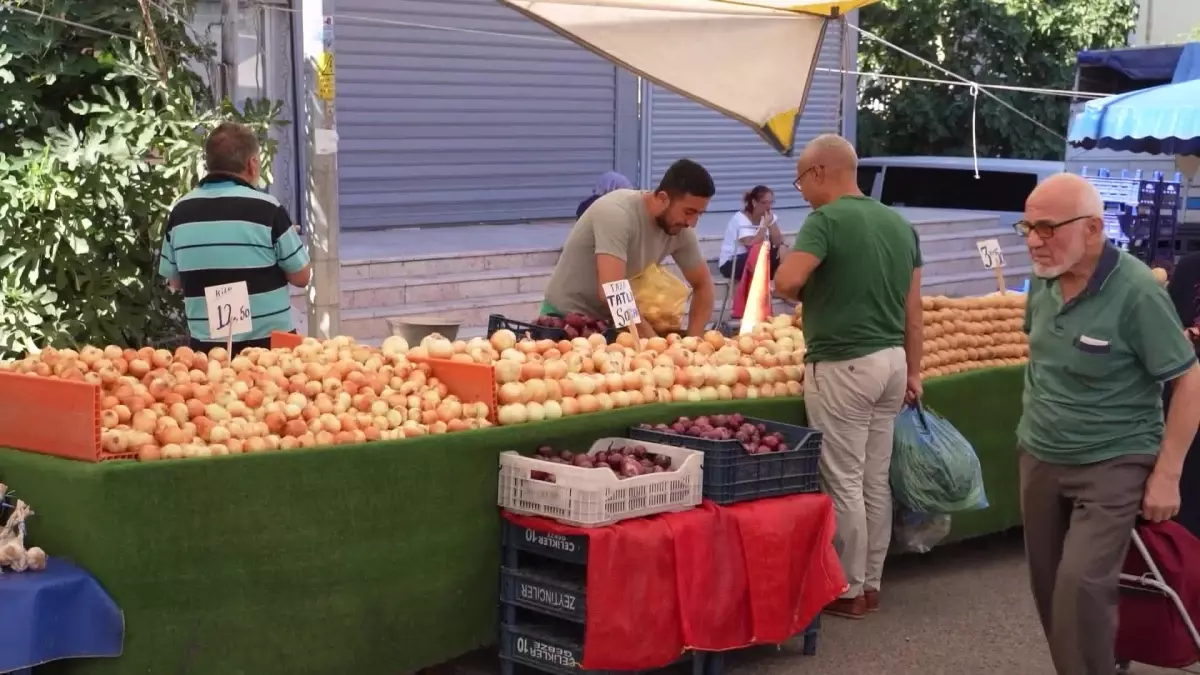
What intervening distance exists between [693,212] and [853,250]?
888 millimetres

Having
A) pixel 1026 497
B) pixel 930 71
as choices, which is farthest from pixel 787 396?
pixel 930 71

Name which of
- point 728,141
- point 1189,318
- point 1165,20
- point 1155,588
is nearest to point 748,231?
point 1189,318

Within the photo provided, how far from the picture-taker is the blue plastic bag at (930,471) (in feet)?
19.8

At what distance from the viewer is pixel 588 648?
15.1 feet

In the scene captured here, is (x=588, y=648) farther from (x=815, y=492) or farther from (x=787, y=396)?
(x=787, y=396)

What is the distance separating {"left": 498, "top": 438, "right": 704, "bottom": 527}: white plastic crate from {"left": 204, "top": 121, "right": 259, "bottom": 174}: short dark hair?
1.78 meters

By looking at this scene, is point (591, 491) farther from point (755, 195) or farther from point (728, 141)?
point (728, 141)

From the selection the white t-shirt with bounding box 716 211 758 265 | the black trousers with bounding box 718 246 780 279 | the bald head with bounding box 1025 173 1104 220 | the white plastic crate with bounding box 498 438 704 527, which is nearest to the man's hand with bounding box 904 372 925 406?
the white plastic crate with bounding box 498 438 704 527

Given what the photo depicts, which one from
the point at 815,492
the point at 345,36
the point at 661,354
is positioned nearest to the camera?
the point at 815,492

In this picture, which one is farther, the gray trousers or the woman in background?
the woman in background

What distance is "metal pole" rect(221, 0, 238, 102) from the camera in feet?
23.3

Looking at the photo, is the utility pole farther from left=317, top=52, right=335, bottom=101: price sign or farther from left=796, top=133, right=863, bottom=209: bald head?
left=796, top=133, right=863, bottom=209: bald head

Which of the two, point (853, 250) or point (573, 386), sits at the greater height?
point (853, 250)

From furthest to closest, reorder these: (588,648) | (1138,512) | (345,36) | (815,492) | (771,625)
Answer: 1. (345,36)
2. (815,492)
3. (771,625)
4. (588,648)
5. (1138,512)
